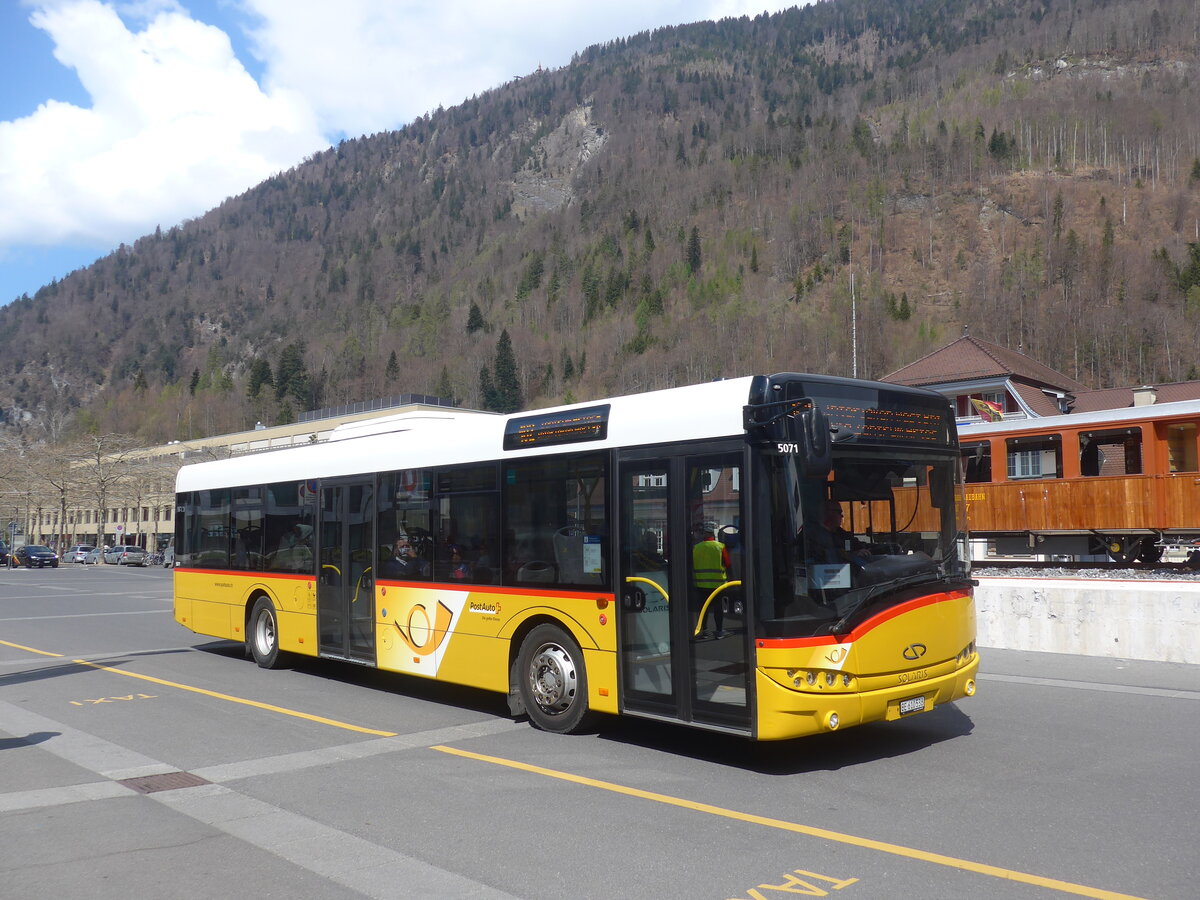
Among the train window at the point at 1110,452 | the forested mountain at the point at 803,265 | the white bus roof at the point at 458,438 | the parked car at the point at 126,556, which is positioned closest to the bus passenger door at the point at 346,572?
the white bus roof at the point at 458,438

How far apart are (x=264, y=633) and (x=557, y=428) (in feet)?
21.7

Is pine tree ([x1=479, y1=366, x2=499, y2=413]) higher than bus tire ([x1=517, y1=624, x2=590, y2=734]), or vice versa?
pine tree ([x1=479, y1=366, x2=499, y2=413])

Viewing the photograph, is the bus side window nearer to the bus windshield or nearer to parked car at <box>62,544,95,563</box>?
the bus windshield

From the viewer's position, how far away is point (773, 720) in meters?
6.85

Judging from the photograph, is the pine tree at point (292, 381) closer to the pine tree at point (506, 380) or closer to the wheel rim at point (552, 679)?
the pine tree at point (506, 380)

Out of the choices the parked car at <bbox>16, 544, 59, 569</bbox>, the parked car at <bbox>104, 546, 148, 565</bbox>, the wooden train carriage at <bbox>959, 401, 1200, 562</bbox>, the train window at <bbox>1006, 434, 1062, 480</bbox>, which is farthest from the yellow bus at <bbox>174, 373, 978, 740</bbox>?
the parked car at <bbox>104, 546, 148, 565</bbox>

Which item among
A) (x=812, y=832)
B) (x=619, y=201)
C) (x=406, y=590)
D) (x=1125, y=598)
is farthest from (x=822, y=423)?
(x=619, y=201)

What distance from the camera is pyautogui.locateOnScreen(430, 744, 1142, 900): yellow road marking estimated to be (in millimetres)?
4812

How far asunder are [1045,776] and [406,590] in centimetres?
643

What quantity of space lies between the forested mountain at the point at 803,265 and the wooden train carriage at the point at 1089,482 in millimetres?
75315

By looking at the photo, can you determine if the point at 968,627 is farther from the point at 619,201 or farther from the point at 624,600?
the point at 619,201

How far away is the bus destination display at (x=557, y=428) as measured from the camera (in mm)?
8531

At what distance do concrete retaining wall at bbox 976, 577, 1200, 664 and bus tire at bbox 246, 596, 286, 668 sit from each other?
32.4 ft

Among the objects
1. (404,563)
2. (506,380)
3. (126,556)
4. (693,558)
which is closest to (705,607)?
(693,558)
